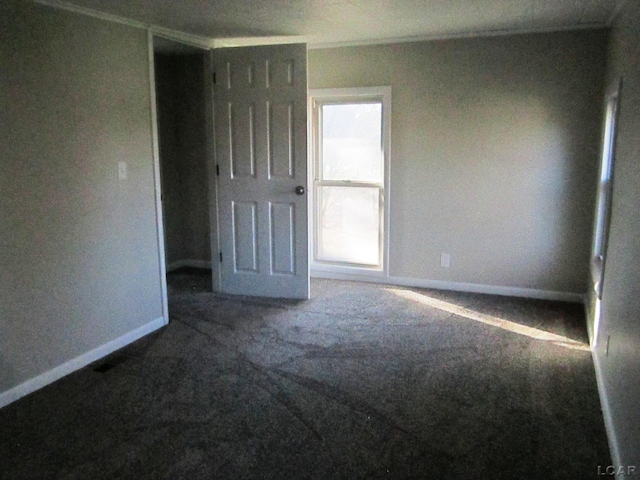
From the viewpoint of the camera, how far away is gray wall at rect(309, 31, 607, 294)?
172 inches

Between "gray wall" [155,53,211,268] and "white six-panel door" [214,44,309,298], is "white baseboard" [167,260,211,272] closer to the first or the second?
"gray wall" [155,53,211,268]

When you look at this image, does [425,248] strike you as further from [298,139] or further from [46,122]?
[46,122]

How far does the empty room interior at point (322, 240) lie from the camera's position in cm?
251

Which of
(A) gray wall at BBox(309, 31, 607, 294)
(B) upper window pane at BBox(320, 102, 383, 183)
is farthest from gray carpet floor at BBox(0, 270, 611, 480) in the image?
(B) upper window pane at BBox(320, 102, 383, 183)

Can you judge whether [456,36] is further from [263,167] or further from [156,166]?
[156,166]

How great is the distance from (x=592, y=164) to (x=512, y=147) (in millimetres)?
631

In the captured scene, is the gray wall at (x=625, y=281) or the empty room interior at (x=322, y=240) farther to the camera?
the empty room interior at (x=322, y=240)

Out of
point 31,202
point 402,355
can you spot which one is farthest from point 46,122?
point 402,355

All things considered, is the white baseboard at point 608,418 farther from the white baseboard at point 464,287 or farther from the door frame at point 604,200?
the white baseboard at point 464,287

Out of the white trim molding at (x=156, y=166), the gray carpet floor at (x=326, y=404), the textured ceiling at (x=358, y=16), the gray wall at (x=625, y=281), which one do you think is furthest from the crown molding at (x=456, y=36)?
the gray carpet floor at (x=326, y=404)

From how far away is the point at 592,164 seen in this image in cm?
433

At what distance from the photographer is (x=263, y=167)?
4.57m

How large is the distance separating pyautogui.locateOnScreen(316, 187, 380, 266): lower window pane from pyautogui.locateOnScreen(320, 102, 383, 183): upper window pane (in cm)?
15

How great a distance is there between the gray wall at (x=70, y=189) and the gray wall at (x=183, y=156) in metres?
1.94
